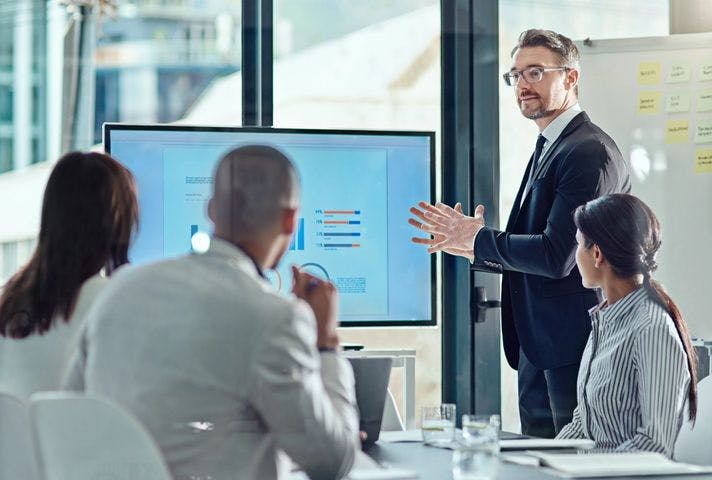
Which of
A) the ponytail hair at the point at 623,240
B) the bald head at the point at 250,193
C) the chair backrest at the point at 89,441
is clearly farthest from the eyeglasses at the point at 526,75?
the chair backrest at the point at 89,441

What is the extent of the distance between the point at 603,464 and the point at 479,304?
917mm

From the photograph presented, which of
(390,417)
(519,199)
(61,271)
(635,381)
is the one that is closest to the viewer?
(61,271)

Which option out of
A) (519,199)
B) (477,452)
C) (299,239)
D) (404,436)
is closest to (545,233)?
(519,199)

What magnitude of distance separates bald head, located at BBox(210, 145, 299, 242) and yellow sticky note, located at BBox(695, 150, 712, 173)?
193cm

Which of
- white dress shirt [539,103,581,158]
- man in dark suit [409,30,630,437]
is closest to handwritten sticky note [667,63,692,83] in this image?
man in dark suit [409,30,630,437]

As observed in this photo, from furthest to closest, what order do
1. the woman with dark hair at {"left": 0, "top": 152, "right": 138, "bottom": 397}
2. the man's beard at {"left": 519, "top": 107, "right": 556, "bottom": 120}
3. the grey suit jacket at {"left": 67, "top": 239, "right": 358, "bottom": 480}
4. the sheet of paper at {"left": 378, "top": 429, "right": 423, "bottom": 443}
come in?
the man's beard at {"left": 519, "top": 107, "right": 556, "bottom": 120} < the sheet of paper at {"left": 378, "top": 429, "right": 423, "bottom": 443} < the woman with dark hair at {"left": 0, "top": 152, "right": 138, "bottom": 397} < the grey suit jacket at {"left": 67, "top": 239, "right": 358, "bottom": 480}

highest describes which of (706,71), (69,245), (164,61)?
(706,71)

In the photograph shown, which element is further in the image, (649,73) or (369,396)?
(649,73)

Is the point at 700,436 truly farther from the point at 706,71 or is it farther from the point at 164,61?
the point at 164,61

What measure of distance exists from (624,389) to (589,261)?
0.35 meters

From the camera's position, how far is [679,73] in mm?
3689

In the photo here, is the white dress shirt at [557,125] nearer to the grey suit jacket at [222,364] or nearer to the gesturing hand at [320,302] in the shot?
the gesturing hand at [320,302]

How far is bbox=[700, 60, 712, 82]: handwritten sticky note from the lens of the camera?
3611 mm

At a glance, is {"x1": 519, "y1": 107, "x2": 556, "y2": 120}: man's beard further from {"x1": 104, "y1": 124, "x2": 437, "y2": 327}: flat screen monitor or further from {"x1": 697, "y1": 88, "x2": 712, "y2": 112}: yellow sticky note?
{"x1": 697, "y1": 88, "x2": 712, "y2": 112}: yellow sticky note
